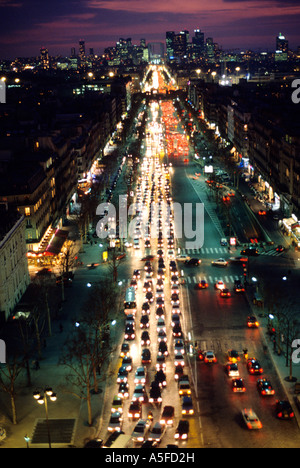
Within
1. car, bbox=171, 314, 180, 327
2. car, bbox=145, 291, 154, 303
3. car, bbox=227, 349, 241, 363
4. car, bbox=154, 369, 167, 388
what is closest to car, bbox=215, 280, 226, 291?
car, bbox=145, 291, 154, 303

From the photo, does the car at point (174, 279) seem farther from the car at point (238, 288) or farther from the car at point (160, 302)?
the car at point (238, 288)

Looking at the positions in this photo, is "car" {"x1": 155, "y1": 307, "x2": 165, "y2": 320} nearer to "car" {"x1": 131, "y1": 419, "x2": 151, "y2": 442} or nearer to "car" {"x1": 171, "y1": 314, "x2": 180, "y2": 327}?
"car" {"x1": 171, "y1": 314, "x2": 180, "y2": 327}

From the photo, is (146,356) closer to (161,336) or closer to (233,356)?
(161,336)

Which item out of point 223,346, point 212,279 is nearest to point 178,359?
point 223,346

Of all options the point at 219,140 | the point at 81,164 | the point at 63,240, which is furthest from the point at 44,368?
the point at 219,140

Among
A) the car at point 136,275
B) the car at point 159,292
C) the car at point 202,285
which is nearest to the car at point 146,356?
the car at point 159,292
